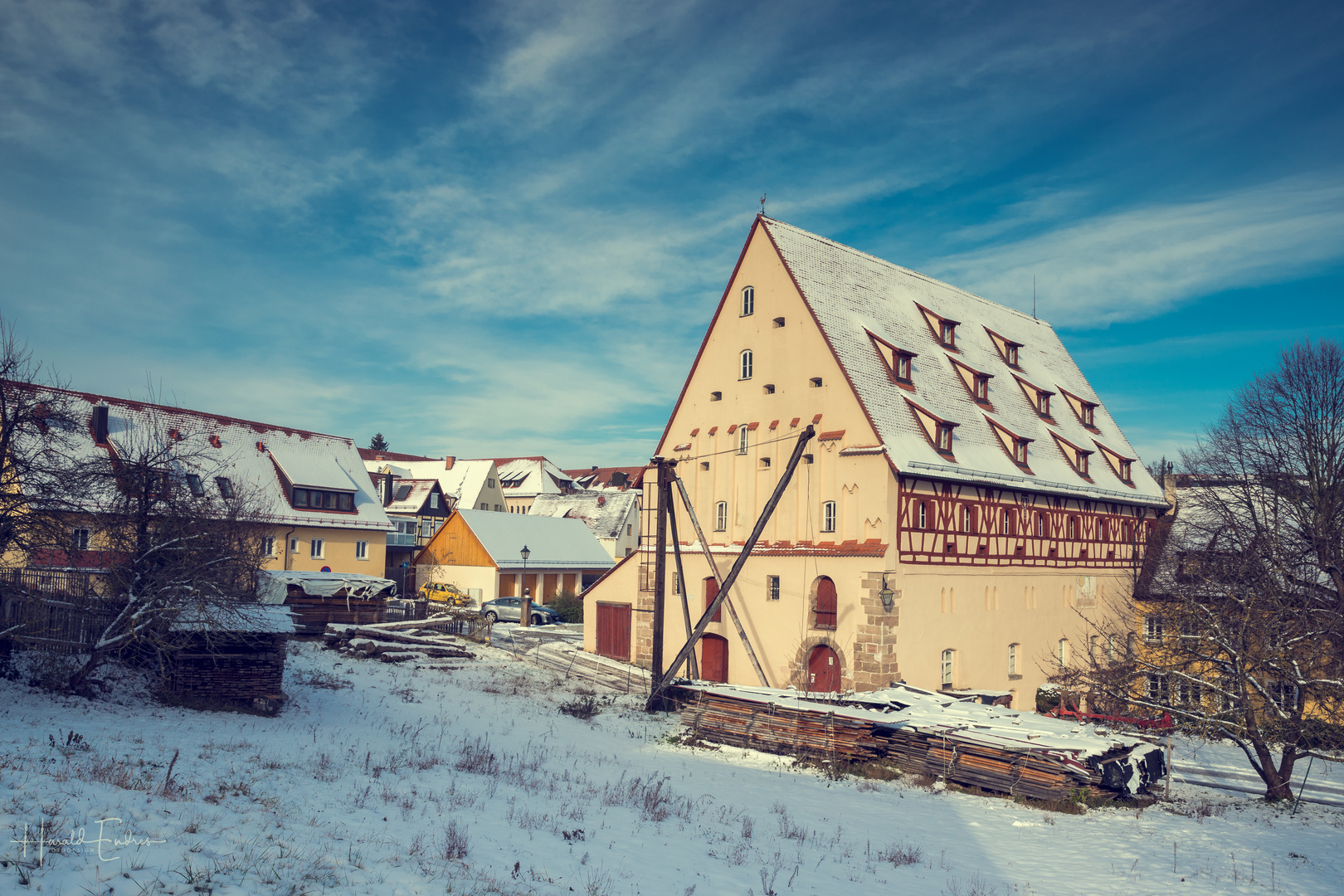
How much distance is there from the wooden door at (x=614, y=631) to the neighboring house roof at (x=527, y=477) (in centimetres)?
6038

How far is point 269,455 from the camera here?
5262cm

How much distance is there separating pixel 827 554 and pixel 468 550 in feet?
109

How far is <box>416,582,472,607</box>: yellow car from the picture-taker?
51.1 meters

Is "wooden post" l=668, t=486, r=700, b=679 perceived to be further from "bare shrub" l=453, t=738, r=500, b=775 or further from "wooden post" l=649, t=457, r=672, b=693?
"bare shrub" l=453, t=738, r=500, b=775

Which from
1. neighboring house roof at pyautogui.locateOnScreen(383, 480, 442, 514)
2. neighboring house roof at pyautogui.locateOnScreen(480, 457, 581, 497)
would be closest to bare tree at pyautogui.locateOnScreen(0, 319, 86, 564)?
neighboring house roof at pyautogui.locateOnScreen(383, 480, 442, 514)

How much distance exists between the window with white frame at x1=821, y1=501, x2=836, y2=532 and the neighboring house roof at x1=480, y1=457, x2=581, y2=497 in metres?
71.4

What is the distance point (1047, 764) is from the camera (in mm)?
19250

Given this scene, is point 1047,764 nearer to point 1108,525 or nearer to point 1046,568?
point 1046,568

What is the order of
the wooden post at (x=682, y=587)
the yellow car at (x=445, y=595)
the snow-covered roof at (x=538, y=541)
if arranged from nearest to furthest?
the wooden post at (x=682, y=587)
the yellow car at (x=445, y=595)
the snow-covered roof at (x=538, y=541)

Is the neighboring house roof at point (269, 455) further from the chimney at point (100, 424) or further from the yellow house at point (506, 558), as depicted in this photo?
the yellow house at point (506, 558)

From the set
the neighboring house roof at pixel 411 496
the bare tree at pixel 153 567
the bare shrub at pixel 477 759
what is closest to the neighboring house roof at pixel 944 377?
the bare shrub at pixel 477 759

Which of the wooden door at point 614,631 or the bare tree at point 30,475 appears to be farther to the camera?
the wooden door at point 614,631

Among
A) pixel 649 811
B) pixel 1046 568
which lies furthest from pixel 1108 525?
pixel 649 811

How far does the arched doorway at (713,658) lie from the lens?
1310 inches
